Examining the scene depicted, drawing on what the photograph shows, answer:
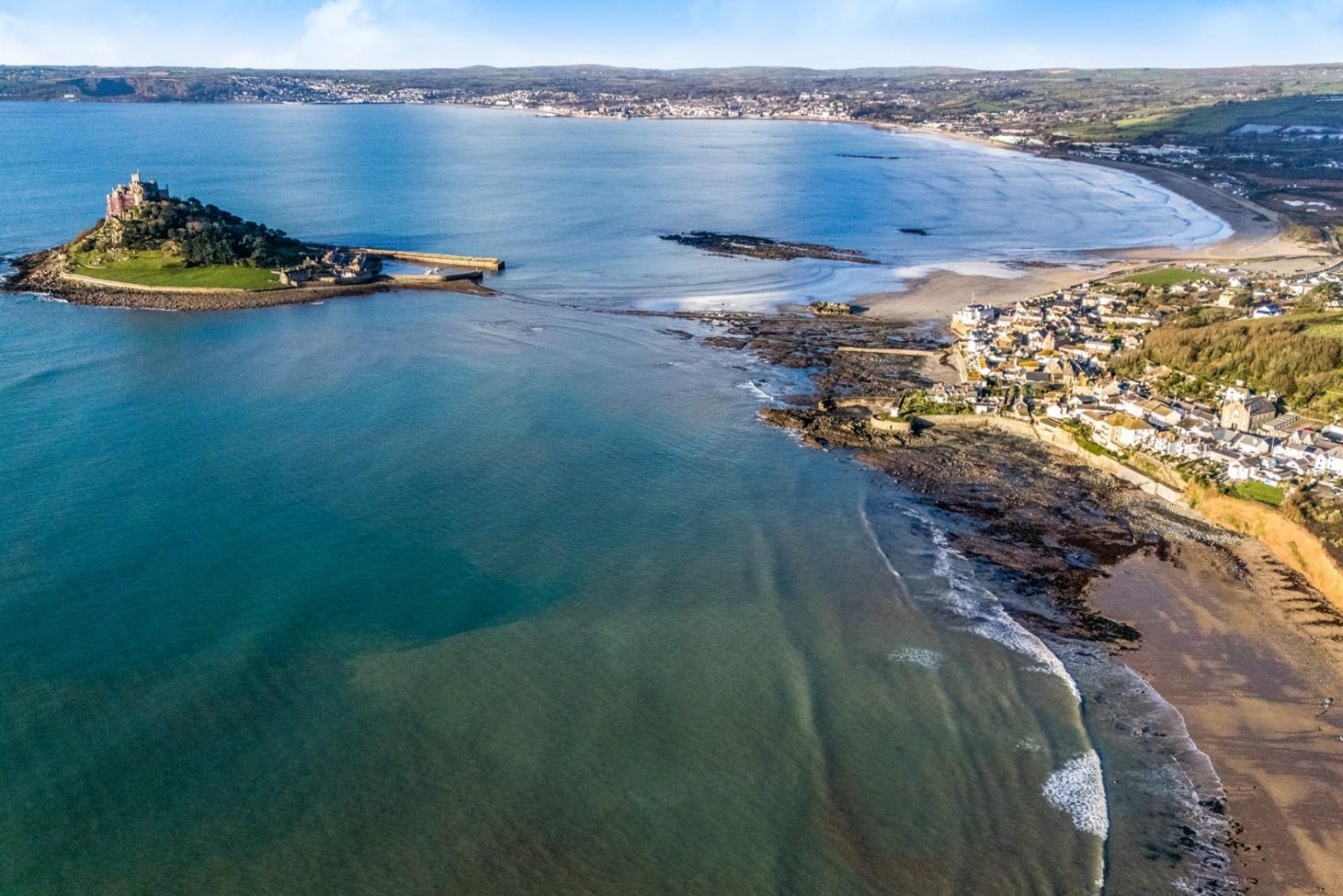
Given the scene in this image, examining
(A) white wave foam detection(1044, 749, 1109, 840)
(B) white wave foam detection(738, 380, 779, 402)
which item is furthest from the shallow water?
(A) white wave foam detection(1044, 749, 1109, 840)

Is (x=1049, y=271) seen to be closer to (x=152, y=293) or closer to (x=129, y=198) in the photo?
(x=152, y=293)

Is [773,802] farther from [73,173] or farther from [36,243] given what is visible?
[73,173]

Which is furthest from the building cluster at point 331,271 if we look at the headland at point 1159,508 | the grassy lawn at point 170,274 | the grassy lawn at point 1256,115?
the grassy lawn at point 1256,115

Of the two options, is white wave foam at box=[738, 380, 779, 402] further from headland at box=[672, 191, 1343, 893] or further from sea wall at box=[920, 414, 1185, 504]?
sea wall at box=[920, 414, 1185, 504]

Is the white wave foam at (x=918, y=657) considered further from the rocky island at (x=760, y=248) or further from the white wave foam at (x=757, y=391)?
the rocky island at (x=760, y=248)

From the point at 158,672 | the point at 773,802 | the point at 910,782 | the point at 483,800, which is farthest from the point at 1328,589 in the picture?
the point at 158,672

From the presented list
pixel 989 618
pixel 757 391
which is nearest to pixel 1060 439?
pixel 757 391
